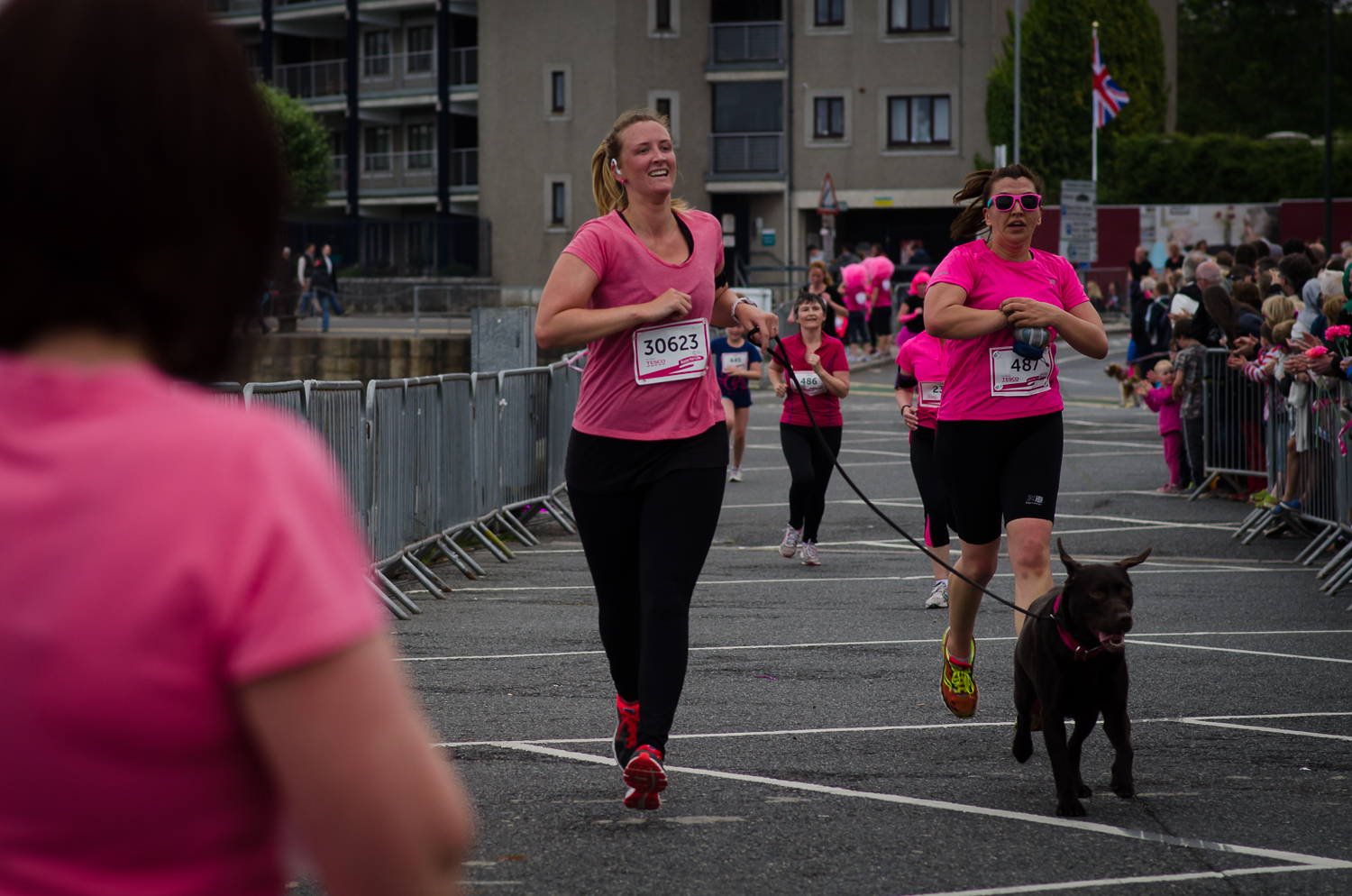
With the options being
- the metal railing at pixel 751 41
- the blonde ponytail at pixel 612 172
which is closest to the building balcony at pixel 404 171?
the metal railing at pixel 751 41

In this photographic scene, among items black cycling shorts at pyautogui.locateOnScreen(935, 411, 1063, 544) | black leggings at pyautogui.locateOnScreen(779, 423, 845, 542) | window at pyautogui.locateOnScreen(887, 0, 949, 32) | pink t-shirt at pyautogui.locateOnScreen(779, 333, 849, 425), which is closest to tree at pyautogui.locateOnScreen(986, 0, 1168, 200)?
window at pyautogui.locateOnScreen(887, 0, 949, 32)

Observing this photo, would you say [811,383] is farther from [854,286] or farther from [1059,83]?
[1059,83]

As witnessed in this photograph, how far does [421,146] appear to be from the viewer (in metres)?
58.1

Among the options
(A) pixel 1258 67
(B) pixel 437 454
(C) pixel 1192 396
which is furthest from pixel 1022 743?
(A) pixel 1258 67

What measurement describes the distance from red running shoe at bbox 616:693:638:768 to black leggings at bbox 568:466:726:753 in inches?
3.4

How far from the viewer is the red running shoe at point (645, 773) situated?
186 inches

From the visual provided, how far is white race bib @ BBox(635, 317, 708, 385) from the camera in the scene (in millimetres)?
4965

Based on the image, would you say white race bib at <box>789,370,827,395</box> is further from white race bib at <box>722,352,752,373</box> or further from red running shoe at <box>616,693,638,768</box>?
red running shoe at <box>616,693,638,768</box>

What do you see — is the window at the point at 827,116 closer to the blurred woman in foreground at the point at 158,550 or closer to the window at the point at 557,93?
the window at the point at 557,93

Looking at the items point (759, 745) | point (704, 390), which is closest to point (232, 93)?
point (704, 390)

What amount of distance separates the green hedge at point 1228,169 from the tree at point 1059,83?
9.24ft

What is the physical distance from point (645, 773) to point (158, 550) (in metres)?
3.73

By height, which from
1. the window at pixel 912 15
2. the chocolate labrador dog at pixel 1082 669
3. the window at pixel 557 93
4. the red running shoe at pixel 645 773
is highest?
the window at pixel 912 15

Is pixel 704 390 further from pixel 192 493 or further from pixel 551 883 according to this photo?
pixel 192 493
